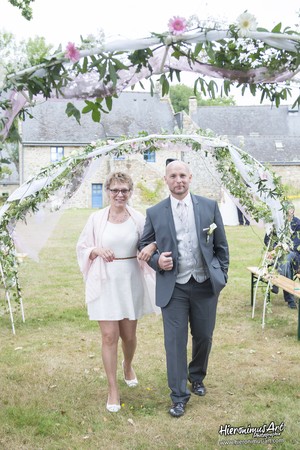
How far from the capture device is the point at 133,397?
5566mm

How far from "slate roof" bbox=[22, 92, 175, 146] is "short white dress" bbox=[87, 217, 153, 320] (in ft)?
125

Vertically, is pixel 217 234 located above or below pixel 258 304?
above

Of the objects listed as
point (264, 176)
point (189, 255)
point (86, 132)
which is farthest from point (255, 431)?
point (86, 132)

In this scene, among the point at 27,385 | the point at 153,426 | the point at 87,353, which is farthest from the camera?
the point at 87,353

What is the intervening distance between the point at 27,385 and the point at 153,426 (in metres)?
1.70

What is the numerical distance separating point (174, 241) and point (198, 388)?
5.26ft

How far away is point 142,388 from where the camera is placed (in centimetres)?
580

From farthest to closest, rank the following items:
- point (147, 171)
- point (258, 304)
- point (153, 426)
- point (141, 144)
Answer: point (147, 171)
point (258, 304)
point (141, 144)
point (153, 426)

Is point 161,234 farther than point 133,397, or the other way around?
point 133,397

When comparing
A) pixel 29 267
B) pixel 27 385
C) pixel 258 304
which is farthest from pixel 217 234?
pixel 29 267

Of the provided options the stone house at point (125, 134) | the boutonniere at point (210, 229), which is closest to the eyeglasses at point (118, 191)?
the boutonniere at point (210, 229)

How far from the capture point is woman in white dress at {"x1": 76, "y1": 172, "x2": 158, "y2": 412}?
5184 millimetres

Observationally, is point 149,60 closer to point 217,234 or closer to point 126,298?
point 217,234

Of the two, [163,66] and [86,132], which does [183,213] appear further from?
[86,132]
